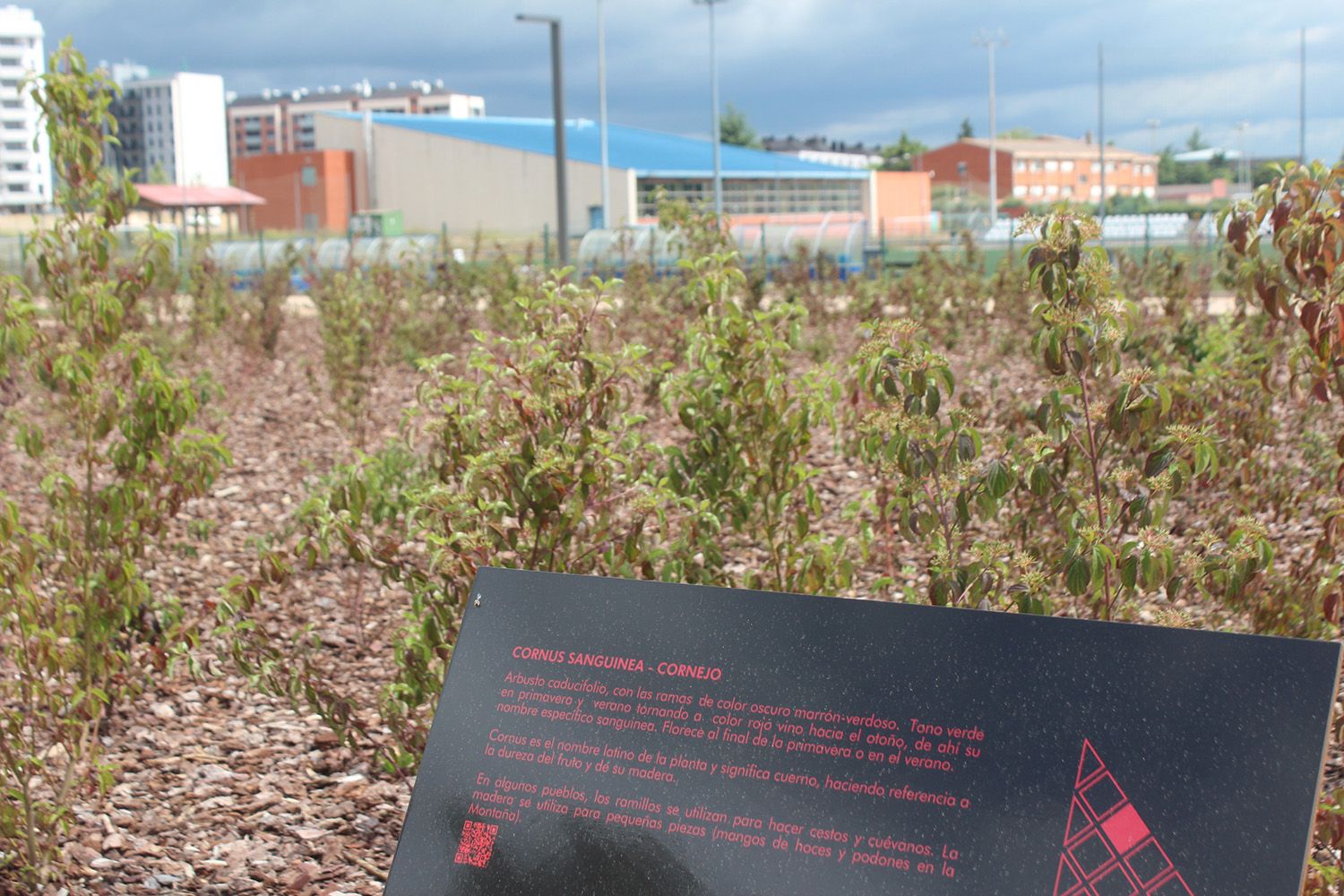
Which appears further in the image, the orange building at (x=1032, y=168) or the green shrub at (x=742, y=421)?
the orange building at (x=1032, y=168)

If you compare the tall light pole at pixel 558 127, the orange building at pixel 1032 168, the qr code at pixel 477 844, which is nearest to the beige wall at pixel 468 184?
the orange building at pixel 1032 168

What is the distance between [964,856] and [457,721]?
101cm

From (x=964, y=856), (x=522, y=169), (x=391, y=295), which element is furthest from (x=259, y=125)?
(x=964, y=856)

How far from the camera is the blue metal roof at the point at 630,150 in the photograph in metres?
55.2

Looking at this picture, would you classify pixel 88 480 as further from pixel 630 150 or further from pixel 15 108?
pixel 15 108

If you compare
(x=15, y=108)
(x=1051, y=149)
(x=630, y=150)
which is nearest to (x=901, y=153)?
(x=1051, y=149)

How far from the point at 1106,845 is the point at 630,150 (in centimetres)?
5998

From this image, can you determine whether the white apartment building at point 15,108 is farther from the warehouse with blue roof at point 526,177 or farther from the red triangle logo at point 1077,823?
the red triangle logo at point 1077,823

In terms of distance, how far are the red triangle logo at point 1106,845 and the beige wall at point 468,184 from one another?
4918cm

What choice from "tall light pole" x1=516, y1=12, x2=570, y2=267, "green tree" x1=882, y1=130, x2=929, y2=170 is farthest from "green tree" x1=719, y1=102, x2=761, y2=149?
"tall light pole" x1=516, y1=12, x2=570, y2=267

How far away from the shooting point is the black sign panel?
6.69 ft

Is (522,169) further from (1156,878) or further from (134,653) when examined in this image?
(1156,878)

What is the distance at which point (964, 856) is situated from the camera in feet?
6.99

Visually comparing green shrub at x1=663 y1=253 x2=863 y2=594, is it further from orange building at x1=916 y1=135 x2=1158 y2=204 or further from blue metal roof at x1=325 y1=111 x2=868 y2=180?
orange building at x1=916 y1=135 x2=1158 y2=204
